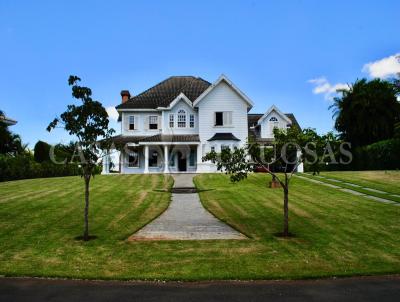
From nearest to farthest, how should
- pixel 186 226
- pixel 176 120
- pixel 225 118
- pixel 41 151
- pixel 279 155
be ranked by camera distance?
pixel 279 155
pixel 186 226
pixel 225 118
pixel 176 120
pixel 41 151

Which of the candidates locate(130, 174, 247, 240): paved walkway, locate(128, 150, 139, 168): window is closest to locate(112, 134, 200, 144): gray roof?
locate(128, 150, 139, 168): window

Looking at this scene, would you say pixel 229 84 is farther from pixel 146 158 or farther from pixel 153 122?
pixel 146 158

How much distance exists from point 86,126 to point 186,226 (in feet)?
17.8

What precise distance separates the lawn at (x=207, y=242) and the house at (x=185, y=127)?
649 inches

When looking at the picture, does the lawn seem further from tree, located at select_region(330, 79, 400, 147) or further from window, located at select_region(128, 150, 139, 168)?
tree, located at select_region(330, 79, 400, 147)

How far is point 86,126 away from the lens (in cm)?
1346

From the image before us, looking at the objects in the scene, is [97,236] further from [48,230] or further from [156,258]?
[156,258]

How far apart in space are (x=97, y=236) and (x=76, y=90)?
5059mm

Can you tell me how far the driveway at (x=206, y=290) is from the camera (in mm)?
8078

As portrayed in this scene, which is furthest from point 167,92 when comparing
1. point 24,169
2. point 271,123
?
point 24,169

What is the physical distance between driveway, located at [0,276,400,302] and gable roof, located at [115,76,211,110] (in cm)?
3300

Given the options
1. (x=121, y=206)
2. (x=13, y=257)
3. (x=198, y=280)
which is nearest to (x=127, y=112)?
(x=121, y=206)

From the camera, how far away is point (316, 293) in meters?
8.41

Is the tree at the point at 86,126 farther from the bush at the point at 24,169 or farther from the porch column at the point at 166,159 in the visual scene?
the porch column at the point at 166,159
